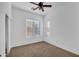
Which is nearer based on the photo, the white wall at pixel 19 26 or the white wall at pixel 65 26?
the white wall at pixel 65 26

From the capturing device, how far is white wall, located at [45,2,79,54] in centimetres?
434

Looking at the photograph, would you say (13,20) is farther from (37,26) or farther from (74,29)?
(74,29)

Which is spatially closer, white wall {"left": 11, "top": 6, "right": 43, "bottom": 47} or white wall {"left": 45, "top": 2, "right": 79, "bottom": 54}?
white wall {"left": 45, "top": 2, "right": 79, "bottom": 54}

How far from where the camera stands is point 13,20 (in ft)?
17.9

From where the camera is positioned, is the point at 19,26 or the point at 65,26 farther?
the point at 19,26

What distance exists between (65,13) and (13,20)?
3.05 meters

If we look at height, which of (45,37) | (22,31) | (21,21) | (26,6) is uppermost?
(26,6)

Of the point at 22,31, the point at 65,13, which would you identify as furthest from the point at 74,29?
the point at 22,31

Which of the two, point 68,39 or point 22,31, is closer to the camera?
point 68,39

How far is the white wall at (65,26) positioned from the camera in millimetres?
4336

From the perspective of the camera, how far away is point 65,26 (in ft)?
16.7

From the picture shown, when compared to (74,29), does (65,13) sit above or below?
above

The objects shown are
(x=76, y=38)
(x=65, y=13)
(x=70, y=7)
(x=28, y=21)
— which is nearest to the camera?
(x=76, y=38)

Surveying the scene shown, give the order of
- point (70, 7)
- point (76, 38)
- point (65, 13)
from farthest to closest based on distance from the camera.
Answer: point (65, 13)
point (70, 7)
point (76, 38)
